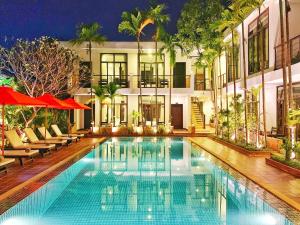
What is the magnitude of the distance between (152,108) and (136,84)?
2.52 metres

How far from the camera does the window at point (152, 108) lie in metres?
34.9

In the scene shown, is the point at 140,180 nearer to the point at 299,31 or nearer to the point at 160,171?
the point at 160,171

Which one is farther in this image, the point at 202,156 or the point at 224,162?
the point at 202,156

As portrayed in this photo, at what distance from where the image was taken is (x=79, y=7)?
168 ft

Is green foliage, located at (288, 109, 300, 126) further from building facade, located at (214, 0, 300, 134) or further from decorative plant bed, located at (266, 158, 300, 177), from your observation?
building facade, located at (214, 0, 300, 134)

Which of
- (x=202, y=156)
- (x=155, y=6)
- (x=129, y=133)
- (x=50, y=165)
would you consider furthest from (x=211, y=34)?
(x=50, y=165)

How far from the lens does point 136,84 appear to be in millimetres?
33656

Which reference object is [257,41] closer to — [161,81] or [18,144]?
[161,81]

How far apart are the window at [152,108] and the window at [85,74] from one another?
4.47 meters

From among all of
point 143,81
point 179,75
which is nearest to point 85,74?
point 143,81

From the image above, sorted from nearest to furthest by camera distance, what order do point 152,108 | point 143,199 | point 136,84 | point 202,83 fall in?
point 143,199, point 136,84, point 152,108, point 202,83

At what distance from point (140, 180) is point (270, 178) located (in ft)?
10.7

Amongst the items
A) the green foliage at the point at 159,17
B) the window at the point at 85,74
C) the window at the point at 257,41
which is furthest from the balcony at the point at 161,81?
the window at the point at 257,41

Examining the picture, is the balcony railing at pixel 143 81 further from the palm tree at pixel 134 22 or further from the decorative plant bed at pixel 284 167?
the decorative plant bed at pixel 284 167
